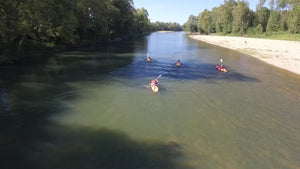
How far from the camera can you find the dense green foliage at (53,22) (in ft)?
84.6

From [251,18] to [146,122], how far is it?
4209 inches

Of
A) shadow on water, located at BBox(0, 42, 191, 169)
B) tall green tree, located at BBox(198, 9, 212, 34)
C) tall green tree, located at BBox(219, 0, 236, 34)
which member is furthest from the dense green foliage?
tall green tree, located at BBox(198, 9, 212, 34)

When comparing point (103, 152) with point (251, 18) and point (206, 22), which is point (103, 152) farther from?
point (206, 22)

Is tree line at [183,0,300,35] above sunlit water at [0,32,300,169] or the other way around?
above

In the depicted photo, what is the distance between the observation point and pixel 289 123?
13195 millimetres

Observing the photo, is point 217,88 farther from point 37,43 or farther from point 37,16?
point 37,43

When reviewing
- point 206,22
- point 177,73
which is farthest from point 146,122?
point 206,22

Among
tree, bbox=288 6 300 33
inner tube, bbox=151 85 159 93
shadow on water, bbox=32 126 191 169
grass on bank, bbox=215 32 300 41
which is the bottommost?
shadow on water, bbox=32 126 191 169

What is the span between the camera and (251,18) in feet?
333

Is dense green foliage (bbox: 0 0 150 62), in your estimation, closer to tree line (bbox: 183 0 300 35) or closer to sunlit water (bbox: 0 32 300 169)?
sunlit water (bbox: 0 32 300 169)

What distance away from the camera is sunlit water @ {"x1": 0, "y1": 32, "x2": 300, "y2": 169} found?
9508 millimetres

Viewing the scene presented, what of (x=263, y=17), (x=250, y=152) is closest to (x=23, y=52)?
(x=250, y=152)

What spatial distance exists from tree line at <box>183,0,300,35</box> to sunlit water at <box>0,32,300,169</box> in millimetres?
74551

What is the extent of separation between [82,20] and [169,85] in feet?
118
